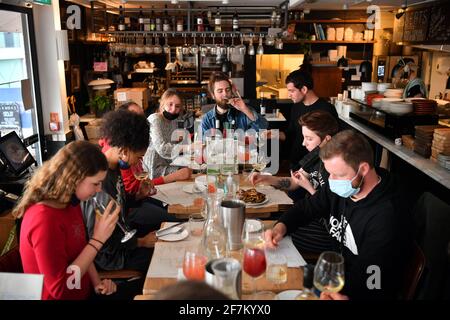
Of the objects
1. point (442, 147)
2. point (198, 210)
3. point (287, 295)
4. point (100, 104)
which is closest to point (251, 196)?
point (198, 210)

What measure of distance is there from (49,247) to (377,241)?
1.44 meters

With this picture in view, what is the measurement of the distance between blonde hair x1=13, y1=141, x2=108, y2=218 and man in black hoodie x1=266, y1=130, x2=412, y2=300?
3.19ft

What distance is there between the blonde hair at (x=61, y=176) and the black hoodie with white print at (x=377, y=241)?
4.20ft

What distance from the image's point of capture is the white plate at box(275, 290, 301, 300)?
5.63 feet

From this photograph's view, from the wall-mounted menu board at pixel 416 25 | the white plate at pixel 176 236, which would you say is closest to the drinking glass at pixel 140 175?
the white plate at pixel 176 236

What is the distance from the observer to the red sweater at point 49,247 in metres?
1.84

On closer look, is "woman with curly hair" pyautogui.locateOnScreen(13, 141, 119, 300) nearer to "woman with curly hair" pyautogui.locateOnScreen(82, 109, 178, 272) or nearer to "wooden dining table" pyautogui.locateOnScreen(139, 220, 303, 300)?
"woman with curly hair" pyautogui.locateOnScreen(82, 109, 178, 272)

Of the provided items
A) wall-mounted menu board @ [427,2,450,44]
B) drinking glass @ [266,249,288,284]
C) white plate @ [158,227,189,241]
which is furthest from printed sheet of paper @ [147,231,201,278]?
wall-mounted menu board @ [427,2,450,44]

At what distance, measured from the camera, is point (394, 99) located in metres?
5.30

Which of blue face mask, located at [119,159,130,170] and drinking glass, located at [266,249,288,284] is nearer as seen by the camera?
drinking glass, located at [266,249,288,284]

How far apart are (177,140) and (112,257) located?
2083 millimetres
